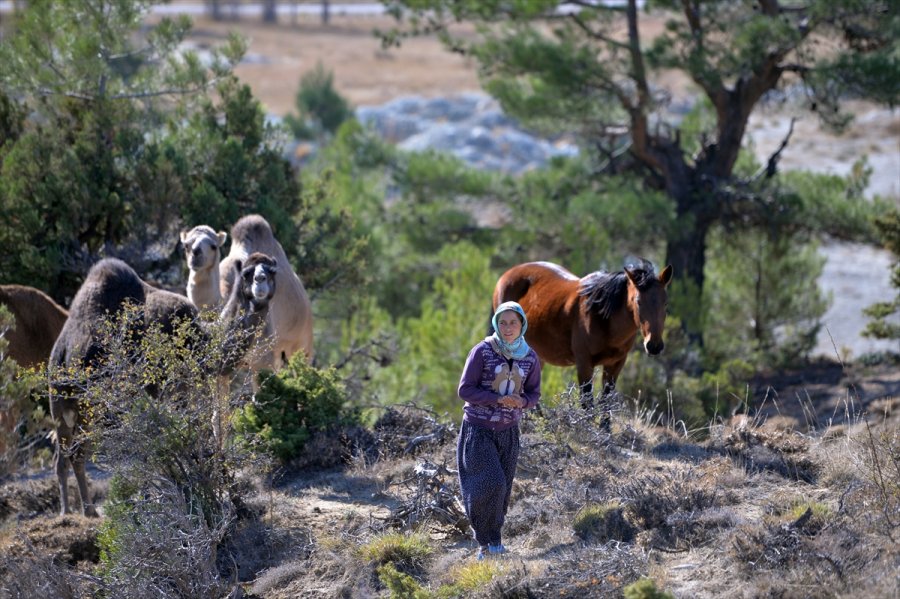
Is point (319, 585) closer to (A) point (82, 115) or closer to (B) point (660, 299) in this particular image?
(B) point (660, 299)

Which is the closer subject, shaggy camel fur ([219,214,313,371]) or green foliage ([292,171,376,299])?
shaggy camel fur ([219,214,313,371])

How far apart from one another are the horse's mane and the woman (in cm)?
259

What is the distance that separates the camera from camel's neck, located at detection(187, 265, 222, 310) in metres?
11.4

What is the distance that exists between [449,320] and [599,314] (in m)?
7.11

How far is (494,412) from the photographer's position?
746cm

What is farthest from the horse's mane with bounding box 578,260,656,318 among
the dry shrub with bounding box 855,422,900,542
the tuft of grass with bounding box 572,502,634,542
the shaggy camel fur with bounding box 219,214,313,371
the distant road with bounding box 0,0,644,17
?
the distant road with bounding box 0,0,644,17

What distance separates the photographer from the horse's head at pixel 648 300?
9500mm

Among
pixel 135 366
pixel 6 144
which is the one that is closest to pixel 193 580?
pixel 135 366

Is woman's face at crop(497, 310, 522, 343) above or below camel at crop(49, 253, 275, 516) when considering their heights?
above

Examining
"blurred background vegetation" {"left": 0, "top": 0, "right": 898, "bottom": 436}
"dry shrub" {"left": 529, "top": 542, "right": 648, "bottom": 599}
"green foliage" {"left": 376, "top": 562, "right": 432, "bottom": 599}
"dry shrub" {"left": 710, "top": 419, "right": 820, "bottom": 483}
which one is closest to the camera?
"dry shrub" {"left": 529, "top": 542, "right": 648, "bottom": 599}

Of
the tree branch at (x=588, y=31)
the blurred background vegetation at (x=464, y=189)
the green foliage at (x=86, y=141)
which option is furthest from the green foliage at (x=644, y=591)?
the tree branch at (x=588, y=31)

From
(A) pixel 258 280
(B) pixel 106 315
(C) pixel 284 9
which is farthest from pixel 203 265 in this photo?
(C) pixel 284 9

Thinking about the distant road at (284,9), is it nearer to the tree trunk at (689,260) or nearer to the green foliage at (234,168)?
the tree trunk at (689,260)

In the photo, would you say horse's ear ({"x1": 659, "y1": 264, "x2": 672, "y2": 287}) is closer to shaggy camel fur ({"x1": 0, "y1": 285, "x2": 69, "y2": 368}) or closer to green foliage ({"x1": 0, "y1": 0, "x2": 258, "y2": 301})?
shaggy camel fur ({"x1": 0, "y1": 285, "x2": 69, "y2": 368})
